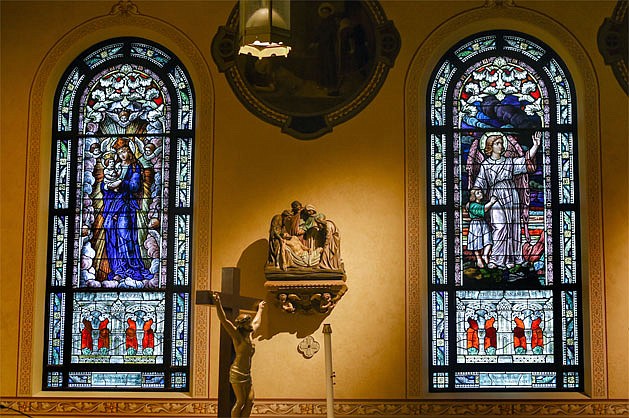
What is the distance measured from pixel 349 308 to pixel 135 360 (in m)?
1.99

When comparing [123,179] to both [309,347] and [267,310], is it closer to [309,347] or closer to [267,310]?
[267,310]

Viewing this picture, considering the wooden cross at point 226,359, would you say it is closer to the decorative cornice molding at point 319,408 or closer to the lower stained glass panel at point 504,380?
the decorative cornice molding at point 319,408

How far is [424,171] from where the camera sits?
369 inches

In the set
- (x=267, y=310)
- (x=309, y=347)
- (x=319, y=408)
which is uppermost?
(x=267, y=310)

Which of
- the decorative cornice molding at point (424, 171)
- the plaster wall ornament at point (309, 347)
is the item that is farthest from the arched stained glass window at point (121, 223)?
the decorative cornice molding at point (424, 171)

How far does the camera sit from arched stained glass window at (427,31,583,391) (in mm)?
9211

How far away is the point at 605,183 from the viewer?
918 cm

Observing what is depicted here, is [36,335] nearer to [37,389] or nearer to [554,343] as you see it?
[37,389]

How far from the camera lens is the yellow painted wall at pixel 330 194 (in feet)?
29.8

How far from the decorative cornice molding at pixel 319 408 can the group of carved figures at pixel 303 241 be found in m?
1.19

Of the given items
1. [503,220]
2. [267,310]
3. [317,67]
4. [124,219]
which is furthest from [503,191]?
[124,219]

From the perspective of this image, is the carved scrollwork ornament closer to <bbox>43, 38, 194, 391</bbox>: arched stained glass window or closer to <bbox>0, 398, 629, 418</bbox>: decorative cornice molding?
<bbox>43, 38, 194, 391</bbox>: arched stained glass window

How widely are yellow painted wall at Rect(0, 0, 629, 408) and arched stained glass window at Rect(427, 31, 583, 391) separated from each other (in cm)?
33

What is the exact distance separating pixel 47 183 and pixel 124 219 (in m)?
0.78
